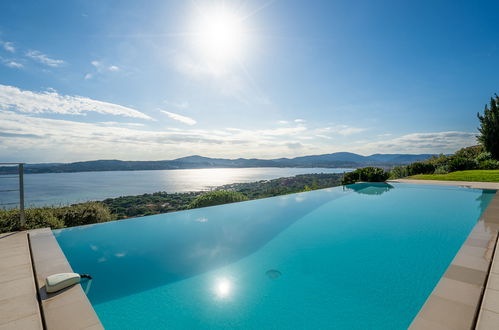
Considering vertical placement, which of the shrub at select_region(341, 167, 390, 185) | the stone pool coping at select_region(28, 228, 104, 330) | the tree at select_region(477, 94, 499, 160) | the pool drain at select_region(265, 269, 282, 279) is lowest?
the pool drain at select_region(265, 269, 282, 279)

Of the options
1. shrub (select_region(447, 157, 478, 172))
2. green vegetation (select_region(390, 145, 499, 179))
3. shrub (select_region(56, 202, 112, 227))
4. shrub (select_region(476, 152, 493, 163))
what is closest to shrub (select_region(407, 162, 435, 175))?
green vegetation (select_region(390, 145, 499, 179))

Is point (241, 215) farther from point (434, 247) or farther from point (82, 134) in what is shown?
point (82, 134)

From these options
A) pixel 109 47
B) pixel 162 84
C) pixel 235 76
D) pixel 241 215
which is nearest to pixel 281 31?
pixel 235 76

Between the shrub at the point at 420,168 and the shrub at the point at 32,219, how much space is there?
16.1 meters

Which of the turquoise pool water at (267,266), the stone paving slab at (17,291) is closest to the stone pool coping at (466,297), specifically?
the turquoise pool water at (267,266)

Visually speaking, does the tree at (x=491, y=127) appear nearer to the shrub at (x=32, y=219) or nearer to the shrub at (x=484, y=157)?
the shrub at (x=484, y=157)

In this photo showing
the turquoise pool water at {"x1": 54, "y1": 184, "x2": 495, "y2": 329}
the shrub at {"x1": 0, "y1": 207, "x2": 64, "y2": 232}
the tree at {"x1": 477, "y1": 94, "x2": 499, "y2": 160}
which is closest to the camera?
the turquoise pool water at {"x1": 54, "y1": 184, "x2": 495, "y2": 329}

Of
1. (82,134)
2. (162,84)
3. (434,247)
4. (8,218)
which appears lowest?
(434,247)

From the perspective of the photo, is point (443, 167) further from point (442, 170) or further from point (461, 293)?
point (461, 293)

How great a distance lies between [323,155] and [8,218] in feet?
174

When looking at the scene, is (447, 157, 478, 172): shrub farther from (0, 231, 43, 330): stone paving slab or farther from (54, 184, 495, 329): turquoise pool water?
(0, 231, 43, 330): stone paving slab

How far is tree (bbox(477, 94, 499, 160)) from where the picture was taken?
1397 centimetres

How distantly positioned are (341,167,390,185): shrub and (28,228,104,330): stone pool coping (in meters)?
11.2

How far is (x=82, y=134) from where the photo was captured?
11.2 metres
